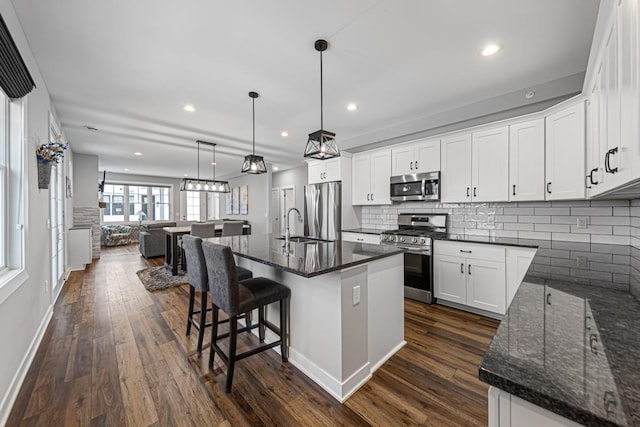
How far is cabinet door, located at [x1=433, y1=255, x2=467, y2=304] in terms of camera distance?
3.19m

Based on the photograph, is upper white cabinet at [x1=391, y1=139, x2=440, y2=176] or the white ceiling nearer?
the white ceiling

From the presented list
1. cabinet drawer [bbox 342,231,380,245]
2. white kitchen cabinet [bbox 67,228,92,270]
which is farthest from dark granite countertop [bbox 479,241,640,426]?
white kitchen cabinet [bbox 67,228,92,270]

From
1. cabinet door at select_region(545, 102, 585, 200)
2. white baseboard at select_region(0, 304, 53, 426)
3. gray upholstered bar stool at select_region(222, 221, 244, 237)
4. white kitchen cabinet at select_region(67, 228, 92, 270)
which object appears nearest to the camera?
white baseboard at select_region(0, 304, 53, 426)

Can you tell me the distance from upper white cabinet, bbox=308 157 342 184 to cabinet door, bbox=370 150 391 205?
0.61 m

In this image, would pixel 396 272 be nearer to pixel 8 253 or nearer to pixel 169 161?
pixel 8 253

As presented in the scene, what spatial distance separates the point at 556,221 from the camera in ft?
9.86

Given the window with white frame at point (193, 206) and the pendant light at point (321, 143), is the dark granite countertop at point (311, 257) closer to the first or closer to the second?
the pendant light at point (321, 143)

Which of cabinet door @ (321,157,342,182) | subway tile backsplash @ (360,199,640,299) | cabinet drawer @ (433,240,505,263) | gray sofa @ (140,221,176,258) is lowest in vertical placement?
gray sofa @ (140,221,176,258)

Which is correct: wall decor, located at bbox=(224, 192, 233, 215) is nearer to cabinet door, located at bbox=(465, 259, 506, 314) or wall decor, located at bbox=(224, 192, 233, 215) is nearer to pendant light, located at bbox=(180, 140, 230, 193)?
pendant light, located at bbox=(180, 140, 230, 193)

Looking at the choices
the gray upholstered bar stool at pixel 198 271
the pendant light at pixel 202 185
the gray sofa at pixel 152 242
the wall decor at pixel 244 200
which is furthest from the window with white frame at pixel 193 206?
the gray upholstered bar stool at pixel 198 271

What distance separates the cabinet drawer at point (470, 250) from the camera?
9.65 feet

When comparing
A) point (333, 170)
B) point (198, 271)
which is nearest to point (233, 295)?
point (198, 271)

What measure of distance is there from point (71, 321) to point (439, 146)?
499cm

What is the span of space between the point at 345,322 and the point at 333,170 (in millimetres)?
3414
